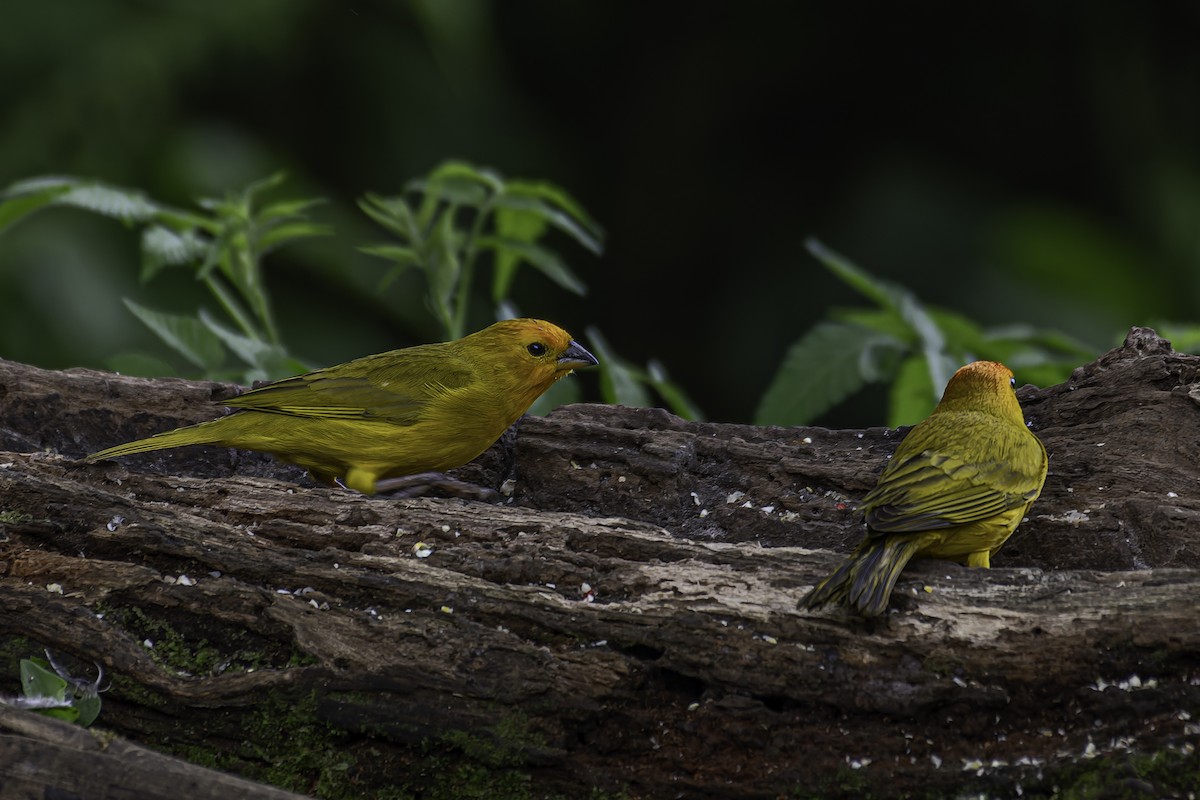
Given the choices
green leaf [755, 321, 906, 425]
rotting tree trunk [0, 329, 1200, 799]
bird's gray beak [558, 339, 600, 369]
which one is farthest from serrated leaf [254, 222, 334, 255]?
green leaf [755, 321, 906, 425]

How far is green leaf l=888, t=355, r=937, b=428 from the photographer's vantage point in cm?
402

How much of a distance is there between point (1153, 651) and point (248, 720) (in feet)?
5.58

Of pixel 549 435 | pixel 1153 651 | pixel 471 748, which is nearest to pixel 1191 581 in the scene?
pixel 1153 651

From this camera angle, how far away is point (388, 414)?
3.40m

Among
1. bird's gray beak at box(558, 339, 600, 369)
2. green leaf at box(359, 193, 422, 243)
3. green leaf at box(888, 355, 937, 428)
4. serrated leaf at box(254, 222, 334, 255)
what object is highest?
green leaf at box(888, 355, 937, 428)

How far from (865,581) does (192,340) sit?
7.35 ft

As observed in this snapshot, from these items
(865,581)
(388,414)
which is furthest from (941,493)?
(388,414)

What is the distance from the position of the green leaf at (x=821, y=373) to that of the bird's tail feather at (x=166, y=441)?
155 cm

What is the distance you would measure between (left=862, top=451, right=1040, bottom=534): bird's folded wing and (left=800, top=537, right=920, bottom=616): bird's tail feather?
0.05 meters

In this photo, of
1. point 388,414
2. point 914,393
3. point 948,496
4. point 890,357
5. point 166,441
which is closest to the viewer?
point 948,496

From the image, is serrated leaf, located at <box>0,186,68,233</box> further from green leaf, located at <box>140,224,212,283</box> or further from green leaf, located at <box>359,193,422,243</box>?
green leaf, located at <box>359,193,422,243</box>

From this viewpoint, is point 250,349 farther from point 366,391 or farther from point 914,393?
point 914,393

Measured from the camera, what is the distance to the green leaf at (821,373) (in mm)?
3803

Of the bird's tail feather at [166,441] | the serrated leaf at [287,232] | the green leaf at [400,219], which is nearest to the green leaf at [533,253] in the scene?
the green leaf at [400,219]
